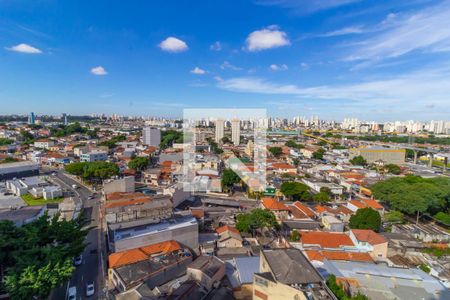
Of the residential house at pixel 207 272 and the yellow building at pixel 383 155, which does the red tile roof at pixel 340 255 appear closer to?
the residential house at pixel 207 272

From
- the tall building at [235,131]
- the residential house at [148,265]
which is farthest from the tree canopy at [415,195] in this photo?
the tall building at [235,131]

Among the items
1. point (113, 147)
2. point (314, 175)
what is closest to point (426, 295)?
point (314, 175)

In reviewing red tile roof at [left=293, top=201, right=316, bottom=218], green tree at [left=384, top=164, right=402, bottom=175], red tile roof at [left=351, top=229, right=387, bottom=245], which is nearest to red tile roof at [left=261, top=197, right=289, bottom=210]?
red tile roof at [left=293, top=201, right=316, bottom=218]

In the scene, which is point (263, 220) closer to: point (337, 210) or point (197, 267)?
point (197, 267)

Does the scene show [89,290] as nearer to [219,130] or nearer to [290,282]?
[290,282]

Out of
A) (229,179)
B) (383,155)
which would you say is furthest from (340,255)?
(383,155)
